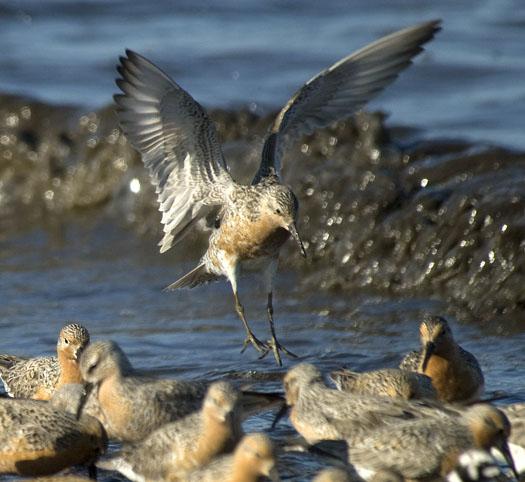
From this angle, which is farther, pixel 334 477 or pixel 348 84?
pixel 348 84

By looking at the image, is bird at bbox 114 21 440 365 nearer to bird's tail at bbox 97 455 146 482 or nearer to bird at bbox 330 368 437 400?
bird at bbox 330 368 437 400

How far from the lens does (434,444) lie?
691 centimetres

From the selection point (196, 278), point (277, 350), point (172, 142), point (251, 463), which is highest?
point (172, 142)

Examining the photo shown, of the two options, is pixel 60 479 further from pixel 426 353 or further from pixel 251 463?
pixel 426 353

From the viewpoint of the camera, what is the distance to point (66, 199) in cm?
1573

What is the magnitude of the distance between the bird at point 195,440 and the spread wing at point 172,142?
3416 mm

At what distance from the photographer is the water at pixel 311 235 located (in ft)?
36.0

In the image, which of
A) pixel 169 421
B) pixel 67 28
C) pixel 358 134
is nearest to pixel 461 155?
pixel 358 134

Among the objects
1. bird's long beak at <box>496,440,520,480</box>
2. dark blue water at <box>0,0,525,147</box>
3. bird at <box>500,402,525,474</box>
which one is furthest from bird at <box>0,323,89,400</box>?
dark blue water at <box>0,0,525,147</box>

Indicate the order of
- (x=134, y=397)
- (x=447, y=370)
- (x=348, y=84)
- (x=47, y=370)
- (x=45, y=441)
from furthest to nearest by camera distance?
(x=348, y=84), (x=47, y=370), (x=447, y=370), (x=134, y=397), (x=45, y=441)

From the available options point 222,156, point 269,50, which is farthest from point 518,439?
point 269,50

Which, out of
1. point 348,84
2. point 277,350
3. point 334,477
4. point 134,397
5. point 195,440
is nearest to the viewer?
point 334,477

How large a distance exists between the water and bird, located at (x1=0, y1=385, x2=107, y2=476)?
117 cm

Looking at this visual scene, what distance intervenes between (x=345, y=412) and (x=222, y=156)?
358cm
